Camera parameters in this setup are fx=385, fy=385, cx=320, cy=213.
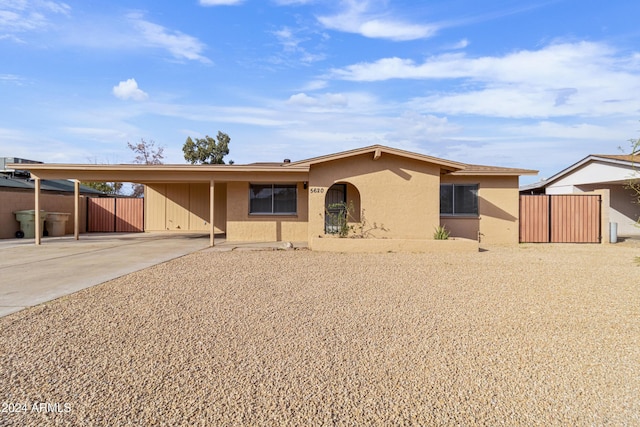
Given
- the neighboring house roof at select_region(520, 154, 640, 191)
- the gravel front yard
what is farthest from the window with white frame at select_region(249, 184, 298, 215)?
→ the neighboring house roof at select_region(520, 154, 640, 191)

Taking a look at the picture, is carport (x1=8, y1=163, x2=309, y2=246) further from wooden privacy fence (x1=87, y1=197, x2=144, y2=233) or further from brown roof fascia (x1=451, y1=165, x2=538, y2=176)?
wooden privacy fence (x1=87, y1=197, x2=144, y2=233)

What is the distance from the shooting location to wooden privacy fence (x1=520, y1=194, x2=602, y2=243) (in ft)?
51.8

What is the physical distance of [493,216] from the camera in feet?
51.7

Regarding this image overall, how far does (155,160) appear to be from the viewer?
37.5 meters

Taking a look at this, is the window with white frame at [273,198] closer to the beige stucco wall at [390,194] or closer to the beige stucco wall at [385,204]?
the beige stucco wall at [385,204]

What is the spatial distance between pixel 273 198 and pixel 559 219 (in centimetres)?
1181

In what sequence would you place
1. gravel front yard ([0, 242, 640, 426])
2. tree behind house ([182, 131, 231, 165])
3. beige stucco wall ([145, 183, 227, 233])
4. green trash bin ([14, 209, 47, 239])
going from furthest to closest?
1. tree behind house ([182, 131, 231, 165])
2. beige stucco wall ([145, 183, 227, 233])
3. green trash bin ([14, 209, 47, 239])
4. gravel front yard ([0, 242, 640, 426])

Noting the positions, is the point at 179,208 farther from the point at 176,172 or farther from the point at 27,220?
the point at 176,172

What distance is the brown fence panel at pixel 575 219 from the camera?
1578 cm

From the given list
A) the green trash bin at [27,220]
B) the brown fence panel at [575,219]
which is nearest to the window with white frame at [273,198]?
the green trash bin at [27,220]

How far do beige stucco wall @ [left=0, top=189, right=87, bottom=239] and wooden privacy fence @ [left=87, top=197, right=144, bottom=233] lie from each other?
3.38 feet

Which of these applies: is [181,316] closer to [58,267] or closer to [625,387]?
[625,387]

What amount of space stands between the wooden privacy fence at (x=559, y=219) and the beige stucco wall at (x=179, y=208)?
1425cm

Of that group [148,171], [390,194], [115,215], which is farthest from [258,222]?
[115,215]
